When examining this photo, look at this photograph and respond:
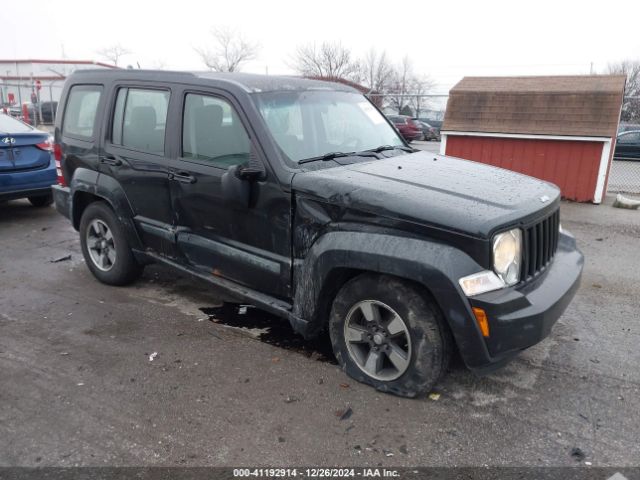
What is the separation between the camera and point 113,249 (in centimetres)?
492

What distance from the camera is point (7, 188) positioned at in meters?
6.97

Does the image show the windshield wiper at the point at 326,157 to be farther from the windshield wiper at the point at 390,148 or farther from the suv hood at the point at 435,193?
the windshield wiper at the point at 390,148

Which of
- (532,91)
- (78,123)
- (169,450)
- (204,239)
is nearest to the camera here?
(169,450)

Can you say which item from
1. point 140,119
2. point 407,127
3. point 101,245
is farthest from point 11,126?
point 407,127

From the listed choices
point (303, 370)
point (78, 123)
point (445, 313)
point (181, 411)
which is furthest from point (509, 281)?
point (78, 123)

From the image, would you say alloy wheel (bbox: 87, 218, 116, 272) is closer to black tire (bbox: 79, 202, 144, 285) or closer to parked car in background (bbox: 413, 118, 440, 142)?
black tire (bbox: 79, 202, 144, 285)

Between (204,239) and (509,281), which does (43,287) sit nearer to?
(204,239)

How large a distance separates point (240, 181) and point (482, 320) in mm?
1753

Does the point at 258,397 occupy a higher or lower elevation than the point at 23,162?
lower

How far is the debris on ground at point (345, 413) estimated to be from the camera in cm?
300

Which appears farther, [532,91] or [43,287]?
[532,91]

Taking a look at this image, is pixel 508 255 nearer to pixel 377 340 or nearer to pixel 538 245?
pixel 538 245

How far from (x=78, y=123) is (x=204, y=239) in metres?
2.04

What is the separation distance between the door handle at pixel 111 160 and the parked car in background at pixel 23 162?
10.7 ft
